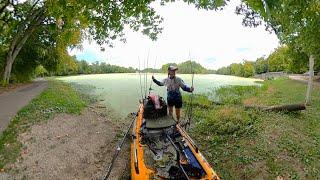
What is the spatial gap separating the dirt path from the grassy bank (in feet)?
9.51

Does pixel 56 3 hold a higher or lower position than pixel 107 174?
higher

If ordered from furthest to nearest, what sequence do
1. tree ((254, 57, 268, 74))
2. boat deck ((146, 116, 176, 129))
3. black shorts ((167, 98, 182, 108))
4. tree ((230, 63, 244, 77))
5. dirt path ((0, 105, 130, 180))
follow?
tree ((230, 63, 244, 77)) → tree ((254, 57, 268, 74)) → black shorts ((167, 98, 182, 108)) → boat deck ((146, 116, 176, 129)) → dirt path ((0, 105, 130, 180))

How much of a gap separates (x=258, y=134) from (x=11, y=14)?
2443 centimetres

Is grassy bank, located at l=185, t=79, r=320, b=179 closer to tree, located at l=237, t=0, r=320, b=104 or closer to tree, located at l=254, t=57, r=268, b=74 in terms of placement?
tree, located at l=237, t=0, r=320, b=104

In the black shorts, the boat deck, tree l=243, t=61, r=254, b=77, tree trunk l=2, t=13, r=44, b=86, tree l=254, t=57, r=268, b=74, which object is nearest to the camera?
the boat deck

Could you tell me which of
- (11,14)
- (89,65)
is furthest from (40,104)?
(89,65)

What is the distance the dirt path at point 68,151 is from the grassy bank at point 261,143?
9.51 ft

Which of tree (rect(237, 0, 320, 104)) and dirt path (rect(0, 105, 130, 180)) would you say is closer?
tree (rect(237, 0, 320, 104))

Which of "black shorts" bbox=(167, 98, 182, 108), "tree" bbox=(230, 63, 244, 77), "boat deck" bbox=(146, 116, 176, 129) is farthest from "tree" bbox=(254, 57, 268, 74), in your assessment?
"boat deck" bbox=(146, 116, 176, 129)

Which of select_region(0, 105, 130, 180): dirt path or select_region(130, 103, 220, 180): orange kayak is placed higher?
select_region(130, 103, 220, 180): orange kayak

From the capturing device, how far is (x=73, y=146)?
38.0 ft

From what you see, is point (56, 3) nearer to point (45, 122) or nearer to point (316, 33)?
point (45, 122)

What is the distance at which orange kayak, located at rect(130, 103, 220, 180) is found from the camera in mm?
8000

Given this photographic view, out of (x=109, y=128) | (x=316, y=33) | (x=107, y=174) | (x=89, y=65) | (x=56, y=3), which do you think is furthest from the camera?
(x=89, y=65)
